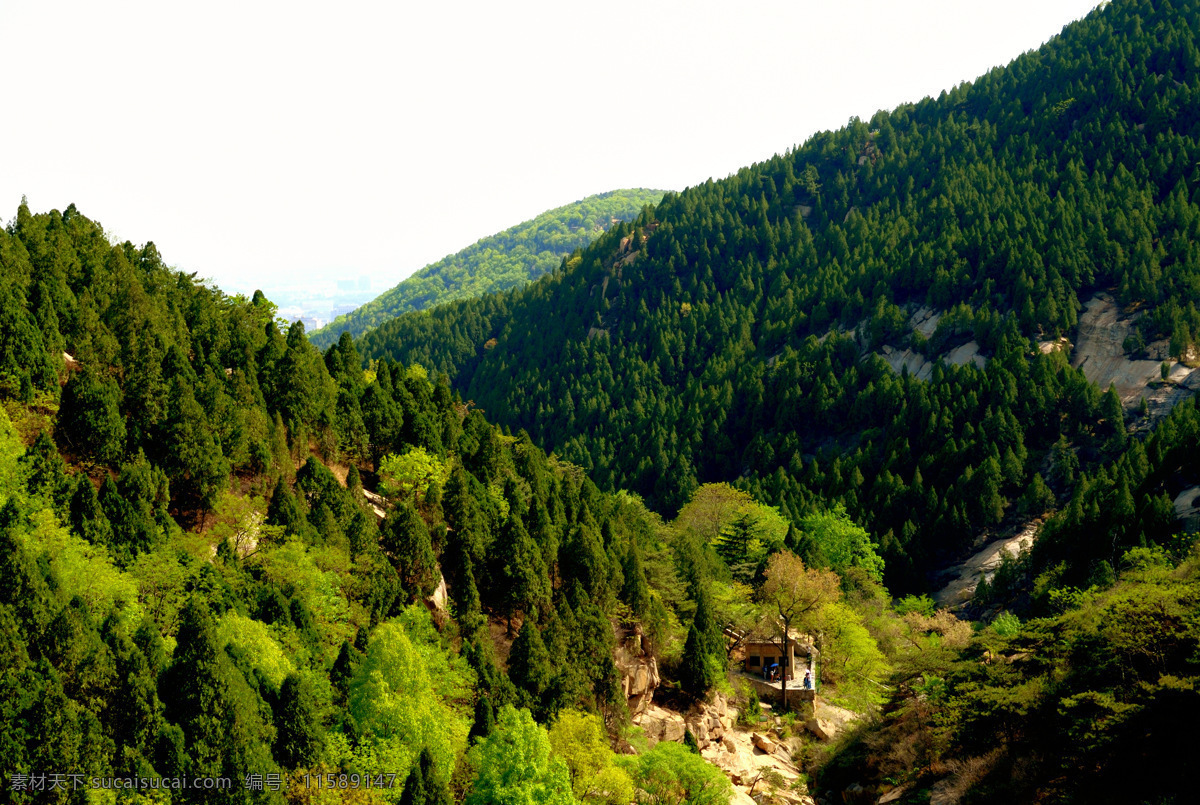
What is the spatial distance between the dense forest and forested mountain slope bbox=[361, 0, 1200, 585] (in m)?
1.10

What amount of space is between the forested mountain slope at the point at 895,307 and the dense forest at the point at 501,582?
3.61 ft

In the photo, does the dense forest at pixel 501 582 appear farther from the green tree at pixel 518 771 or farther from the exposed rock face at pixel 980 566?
the exposed rock face at pixel 980 566

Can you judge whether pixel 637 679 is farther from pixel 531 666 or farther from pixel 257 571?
pixel 257 571

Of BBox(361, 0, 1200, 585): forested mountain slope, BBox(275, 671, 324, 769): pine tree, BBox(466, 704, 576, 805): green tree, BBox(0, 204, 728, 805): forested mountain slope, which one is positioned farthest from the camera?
BBox(361, 0, 1200, 585): forested mountain slope

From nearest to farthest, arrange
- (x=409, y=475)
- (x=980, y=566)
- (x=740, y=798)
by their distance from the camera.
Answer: (x=740, y=798) < (x=409, y=475) < (x=980, y=566)

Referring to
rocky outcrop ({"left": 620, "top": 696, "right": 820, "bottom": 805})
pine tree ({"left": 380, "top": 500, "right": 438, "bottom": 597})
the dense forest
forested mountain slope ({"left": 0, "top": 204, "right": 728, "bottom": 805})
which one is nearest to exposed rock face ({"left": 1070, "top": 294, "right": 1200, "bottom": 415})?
the dense forest

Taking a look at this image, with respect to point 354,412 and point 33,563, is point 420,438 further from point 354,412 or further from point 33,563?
point 33,563

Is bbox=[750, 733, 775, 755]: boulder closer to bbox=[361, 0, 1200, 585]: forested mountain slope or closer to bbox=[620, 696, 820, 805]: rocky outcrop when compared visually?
bbox=[620, 696, 820, 805]: rocky outcrop

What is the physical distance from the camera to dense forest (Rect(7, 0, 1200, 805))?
28.5 meters

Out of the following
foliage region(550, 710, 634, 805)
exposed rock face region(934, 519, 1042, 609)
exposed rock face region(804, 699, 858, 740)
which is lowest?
exposed rock face region(934, 519, 1042, 609)

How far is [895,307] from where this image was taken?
436 feet

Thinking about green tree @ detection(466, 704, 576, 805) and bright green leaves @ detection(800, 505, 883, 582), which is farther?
bright green leaves @ detection(800, 505, 883, 582)

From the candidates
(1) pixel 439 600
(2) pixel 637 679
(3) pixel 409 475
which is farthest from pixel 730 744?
(3) pixel 409 475

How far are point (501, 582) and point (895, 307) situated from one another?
102 m
